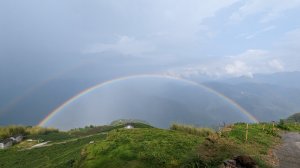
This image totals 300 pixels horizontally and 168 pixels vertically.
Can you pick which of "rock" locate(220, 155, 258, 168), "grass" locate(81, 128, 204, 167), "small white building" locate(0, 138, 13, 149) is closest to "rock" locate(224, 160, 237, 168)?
"rock" locate(220, 155, 258, 168)

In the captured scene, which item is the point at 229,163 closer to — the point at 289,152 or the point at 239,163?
the point at 239,163

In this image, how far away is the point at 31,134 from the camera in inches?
3907

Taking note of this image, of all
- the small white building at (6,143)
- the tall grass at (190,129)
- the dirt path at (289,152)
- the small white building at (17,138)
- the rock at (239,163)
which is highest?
the tall grass at (190,129)

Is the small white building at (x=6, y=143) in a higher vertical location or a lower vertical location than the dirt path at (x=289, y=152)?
lower

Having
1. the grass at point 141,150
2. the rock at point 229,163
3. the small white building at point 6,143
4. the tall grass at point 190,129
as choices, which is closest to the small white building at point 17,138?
the small white building at point 6,143

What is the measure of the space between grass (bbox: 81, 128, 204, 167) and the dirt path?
7628 millimetres

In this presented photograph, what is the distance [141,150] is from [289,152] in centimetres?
1649

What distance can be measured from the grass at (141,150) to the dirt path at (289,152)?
7628mm

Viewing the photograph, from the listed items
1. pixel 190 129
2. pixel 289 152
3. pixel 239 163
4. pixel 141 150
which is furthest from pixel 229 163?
pixel 190 129

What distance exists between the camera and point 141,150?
955 inches

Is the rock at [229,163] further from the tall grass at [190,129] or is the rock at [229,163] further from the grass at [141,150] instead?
the tall grass at [190,129]

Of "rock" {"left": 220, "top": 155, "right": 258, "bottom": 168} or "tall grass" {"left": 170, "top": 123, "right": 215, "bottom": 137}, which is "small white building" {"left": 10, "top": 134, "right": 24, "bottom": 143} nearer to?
"tall grass" {"left": 170, "top": 123, "right": 215, "bottom": 137}

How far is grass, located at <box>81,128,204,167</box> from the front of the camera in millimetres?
22344

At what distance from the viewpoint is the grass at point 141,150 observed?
880 inches
